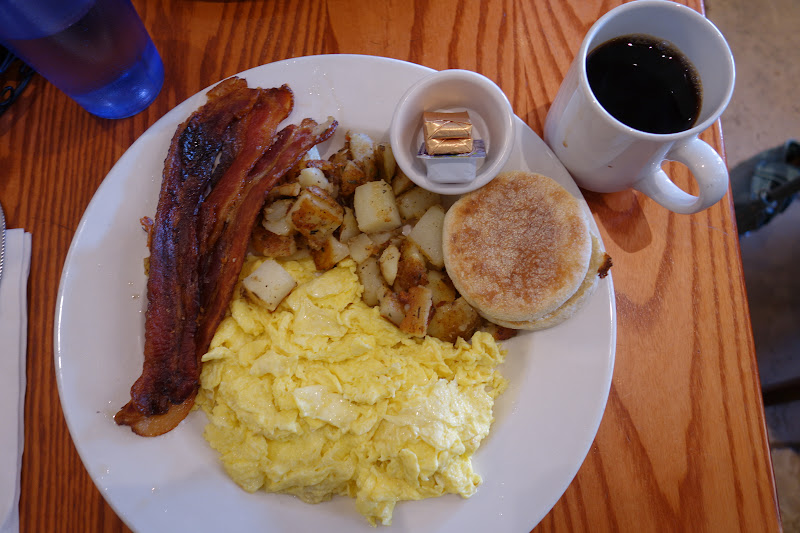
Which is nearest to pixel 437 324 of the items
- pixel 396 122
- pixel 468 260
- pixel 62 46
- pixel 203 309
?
pixel 468 260

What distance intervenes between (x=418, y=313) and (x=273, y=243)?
0.46 metres

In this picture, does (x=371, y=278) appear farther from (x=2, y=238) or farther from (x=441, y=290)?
(x=2, y=238)

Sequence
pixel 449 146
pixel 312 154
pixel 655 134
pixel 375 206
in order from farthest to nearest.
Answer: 1. pixel 312 154
2. pixel 375 206
3. pixel 449 146
4. pixel 655 134

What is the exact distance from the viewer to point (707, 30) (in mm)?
1224

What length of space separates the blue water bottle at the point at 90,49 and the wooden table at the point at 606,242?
8 centimetres

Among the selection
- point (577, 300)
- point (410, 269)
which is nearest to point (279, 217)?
point (410, 269)

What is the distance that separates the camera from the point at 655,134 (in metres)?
1.17

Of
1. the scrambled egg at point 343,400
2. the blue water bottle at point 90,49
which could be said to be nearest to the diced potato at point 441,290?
the scrambled egg at point 343,400

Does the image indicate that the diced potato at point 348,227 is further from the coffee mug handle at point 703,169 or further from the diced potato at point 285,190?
the coffee mug handle at point 703,169

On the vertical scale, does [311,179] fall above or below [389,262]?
above

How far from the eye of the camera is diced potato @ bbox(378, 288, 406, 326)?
1.38m

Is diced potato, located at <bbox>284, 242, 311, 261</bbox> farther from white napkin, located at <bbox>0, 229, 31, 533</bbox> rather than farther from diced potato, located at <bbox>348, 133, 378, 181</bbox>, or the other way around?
white napkin, located at <bbox>0, 229, 31, 533</bbox>

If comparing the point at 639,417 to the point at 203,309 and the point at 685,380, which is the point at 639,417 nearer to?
the point at 685,380

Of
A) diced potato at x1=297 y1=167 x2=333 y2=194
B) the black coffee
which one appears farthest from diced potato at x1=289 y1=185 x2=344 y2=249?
the black coffee
